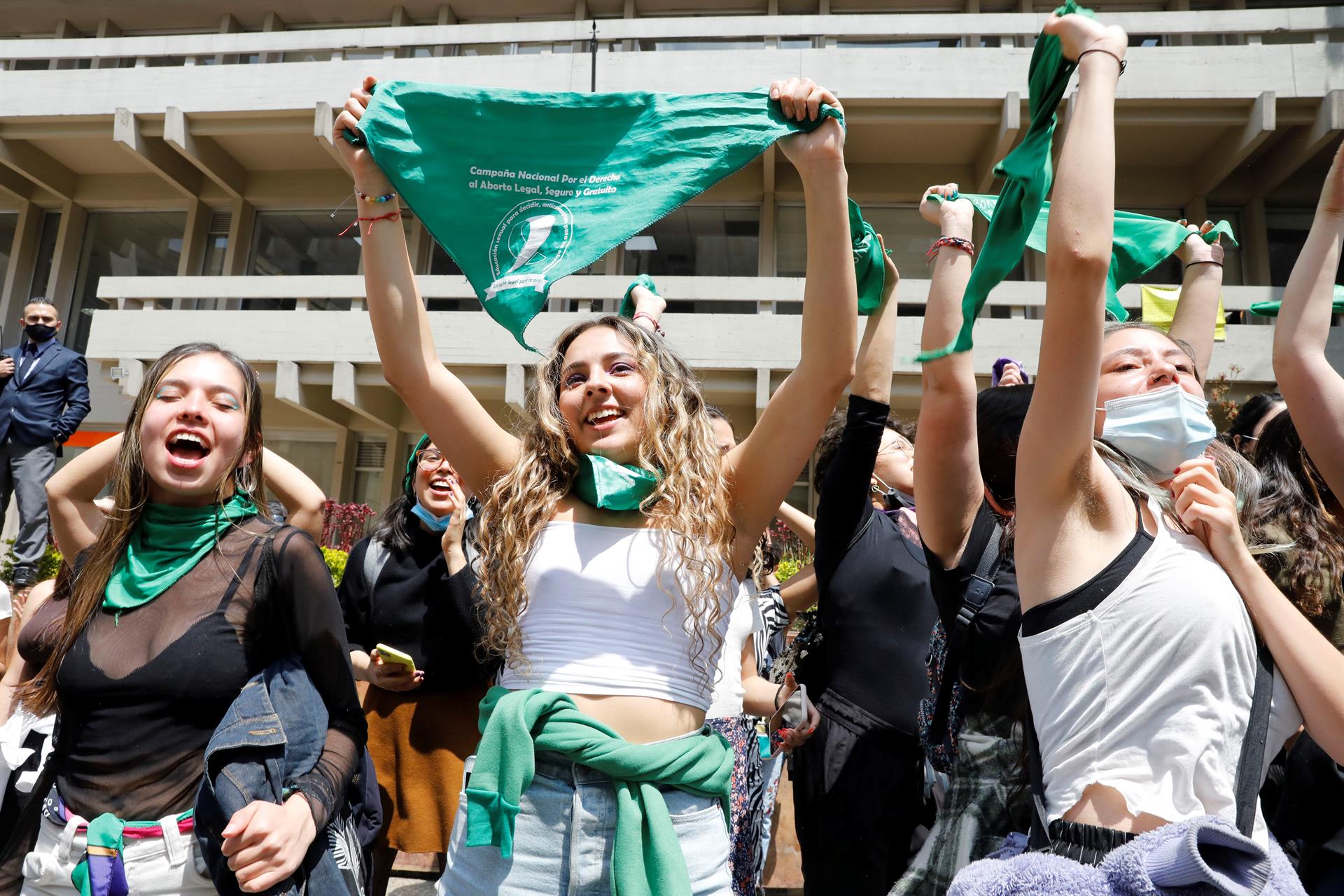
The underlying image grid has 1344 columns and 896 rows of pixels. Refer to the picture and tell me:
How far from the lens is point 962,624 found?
2.24m

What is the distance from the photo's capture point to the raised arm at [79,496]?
2.75m

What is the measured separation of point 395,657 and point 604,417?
57.4 inches

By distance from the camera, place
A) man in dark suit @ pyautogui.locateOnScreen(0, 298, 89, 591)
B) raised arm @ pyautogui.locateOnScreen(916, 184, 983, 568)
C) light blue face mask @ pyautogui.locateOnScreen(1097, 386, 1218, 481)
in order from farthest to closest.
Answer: man in dark suit @ pyautogui.locateOnScreen(0, 298, 89, 591)
raised arm @ pyautogui.locateOnScreen(916, 184, 983, 568)
light blue face mask @ pyautogui.locateOnScreen(1097, 386, 1218, 481)

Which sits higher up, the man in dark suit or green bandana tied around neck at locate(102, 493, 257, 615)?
the man in dark suit

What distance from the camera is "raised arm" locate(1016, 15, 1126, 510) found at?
5.05 ft

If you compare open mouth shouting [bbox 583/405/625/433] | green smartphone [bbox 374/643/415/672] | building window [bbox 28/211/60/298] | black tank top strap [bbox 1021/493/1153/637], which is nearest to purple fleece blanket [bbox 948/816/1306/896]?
black tank top strap [bbox 1021/493/1153/637]

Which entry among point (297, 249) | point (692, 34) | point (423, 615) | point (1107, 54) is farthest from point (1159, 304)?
point (297, 249)

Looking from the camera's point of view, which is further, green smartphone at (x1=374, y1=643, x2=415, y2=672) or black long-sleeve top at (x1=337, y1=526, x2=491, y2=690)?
black long-sleeve top at (x1=337, y1=526, x2=491, y2=690)

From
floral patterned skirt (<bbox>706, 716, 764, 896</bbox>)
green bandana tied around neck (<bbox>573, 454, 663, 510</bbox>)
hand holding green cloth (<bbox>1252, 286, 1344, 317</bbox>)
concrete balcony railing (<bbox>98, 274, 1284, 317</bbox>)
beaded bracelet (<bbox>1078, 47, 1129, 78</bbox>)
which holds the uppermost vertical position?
concrete balcony railing (<bbox>98, 274, 1284, 317</bbox>)

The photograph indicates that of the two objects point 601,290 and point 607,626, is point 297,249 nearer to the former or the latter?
point 601,290

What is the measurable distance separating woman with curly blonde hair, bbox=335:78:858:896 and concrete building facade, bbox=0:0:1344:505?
8.02 metres

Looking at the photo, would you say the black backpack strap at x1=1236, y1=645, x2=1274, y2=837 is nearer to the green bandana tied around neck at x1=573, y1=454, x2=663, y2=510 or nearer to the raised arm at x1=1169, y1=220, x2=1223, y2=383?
the green bandana tied around neck at x1=573, y1=454, x2=663, y2=510

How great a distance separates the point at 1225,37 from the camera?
12492mm

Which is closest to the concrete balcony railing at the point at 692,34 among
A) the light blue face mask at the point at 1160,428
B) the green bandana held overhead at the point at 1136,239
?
the green bandana held overhead at the point at 1136,239
